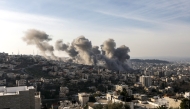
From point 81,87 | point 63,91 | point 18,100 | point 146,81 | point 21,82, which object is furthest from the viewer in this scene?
point 146,81

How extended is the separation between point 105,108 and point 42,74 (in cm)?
3372

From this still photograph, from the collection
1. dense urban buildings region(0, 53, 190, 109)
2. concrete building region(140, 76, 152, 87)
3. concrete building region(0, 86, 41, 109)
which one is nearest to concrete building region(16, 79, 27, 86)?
dense urban buildings region(0, 53, 190, 109)

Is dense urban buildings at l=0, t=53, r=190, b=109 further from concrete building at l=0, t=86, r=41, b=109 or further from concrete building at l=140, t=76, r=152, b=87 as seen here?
concrete building at l=0, t=86, r=41, b=109

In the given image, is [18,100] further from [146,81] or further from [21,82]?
[146,81]

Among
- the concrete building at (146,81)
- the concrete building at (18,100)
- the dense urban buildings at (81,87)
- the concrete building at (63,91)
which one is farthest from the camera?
the concrete building at (146,81)

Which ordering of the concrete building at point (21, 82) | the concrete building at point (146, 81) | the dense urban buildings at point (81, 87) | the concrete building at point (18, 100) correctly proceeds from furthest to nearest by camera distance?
the concrete building at point (146, 81) < the concrete building at point (21, 82) < the dense urban buildings at point (81, 87) < the concrete building at point (18, 100)

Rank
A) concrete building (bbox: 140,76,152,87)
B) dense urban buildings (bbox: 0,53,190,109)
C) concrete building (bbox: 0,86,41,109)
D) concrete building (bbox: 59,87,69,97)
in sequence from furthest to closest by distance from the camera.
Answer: concrete building (bbox: 140,76,152,87) → concrete building (bbox: 59,87,69,97) → dense urban buildings (bbox: 0,53,190,109) → concrete building (bbox: 0,86,41,109)

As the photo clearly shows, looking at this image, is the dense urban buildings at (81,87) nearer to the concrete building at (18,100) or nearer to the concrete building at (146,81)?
the concrete building at (146,81)

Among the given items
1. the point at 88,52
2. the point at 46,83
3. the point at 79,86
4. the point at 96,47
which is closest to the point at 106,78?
the point at 79,86

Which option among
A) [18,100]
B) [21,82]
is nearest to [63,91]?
[21,82]

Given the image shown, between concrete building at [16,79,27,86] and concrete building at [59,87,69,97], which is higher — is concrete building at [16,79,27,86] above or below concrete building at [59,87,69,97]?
above

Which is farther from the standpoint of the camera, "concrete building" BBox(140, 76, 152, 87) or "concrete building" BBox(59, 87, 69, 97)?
"concrete building" BBox(140, 76, 152, 87)

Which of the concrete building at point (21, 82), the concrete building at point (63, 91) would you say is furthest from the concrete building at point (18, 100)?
the concrete building at point (21, 82)

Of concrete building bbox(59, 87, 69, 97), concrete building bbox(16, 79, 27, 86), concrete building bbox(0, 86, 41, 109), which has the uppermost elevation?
concrete building bbox(0, 86, 41, 109)
